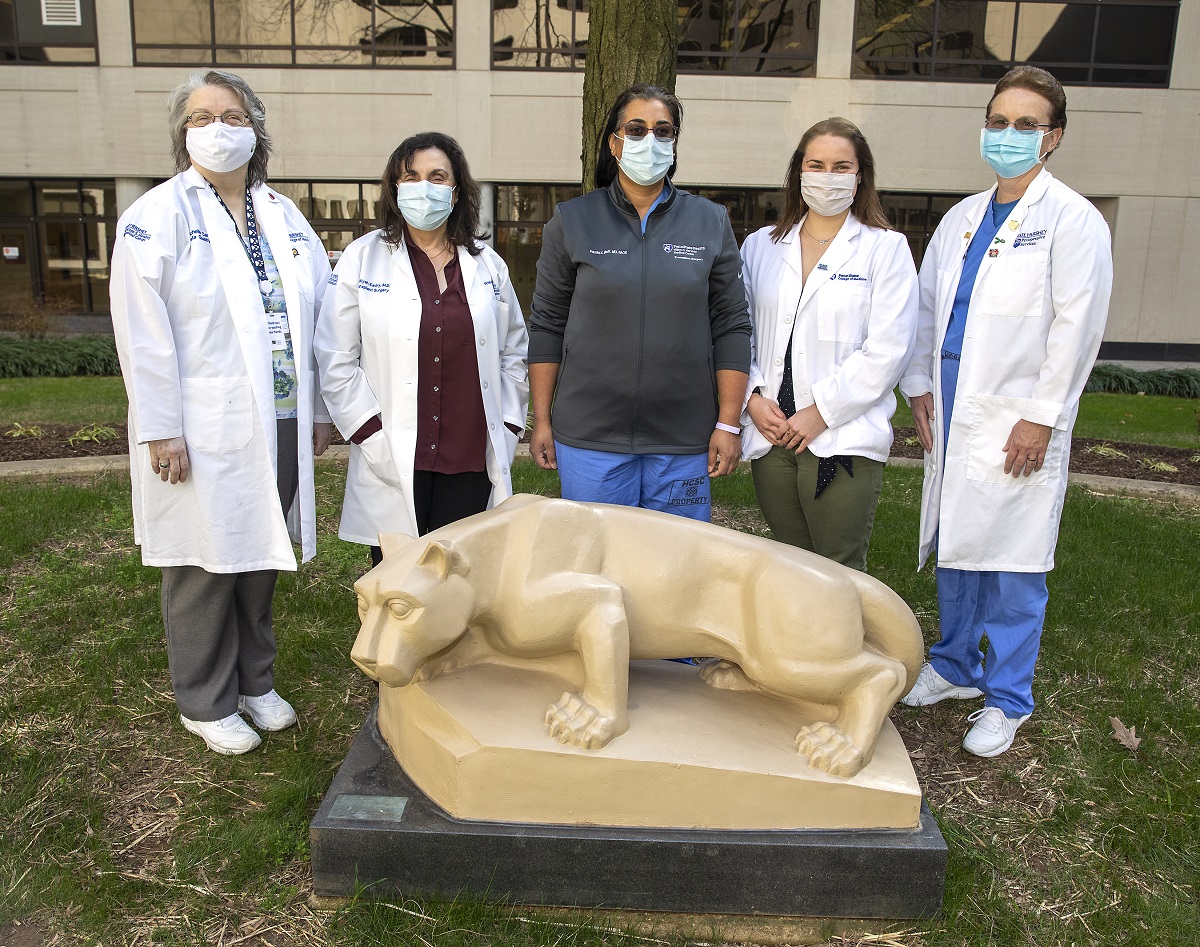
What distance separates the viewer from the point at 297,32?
55.8 ft

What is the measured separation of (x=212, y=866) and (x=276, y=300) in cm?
195

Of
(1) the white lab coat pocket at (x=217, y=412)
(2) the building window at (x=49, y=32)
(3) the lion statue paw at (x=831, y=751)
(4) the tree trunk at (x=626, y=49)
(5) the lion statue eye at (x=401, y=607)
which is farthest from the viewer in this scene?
(2) the building window at (x=49, y=32)

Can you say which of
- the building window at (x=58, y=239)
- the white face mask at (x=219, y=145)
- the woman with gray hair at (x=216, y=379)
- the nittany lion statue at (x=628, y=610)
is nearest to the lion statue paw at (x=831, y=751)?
the nittany lion statue at (x=628, y=610)

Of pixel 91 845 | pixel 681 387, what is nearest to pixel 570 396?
pixel 681 387

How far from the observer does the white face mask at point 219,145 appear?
10.8ft

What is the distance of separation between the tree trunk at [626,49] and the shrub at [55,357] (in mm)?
10957

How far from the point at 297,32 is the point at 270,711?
16415 millimetres

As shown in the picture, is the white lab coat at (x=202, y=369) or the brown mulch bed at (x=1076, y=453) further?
the brown mulch bed at (x=1076, y=453)

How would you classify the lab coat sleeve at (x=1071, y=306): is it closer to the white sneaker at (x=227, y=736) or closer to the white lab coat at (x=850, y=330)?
the white lab coat at (x=850, y=330)

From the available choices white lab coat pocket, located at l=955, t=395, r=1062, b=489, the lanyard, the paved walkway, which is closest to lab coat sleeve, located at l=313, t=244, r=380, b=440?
the lanyard

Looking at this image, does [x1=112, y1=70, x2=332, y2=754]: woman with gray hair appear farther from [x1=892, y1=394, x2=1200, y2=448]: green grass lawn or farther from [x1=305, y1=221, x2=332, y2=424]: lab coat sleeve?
[x1=892, y1=394, x2=1200, y2=448]: green grass lawn

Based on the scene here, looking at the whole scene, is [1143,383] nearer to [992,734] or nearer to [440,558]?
[992,734]

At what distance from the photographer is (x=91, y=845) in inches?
122

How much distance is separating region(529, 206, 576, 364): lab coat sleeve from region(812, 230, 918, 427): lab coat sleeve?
38.6 inches
